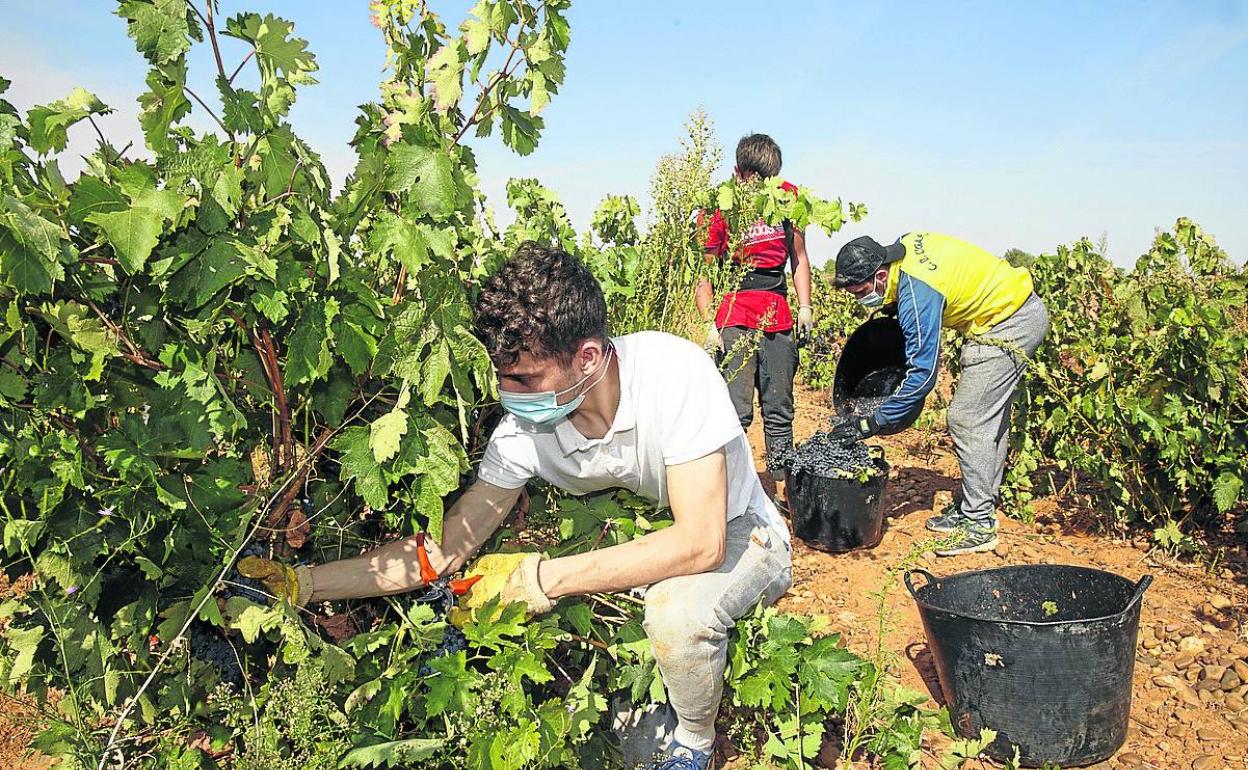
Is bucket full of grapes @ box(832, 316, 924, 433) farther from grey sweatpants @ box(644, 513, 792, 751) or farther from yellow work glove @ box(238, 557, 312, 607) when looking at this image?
yellow work glove @ box(238, 557, 312, 607)

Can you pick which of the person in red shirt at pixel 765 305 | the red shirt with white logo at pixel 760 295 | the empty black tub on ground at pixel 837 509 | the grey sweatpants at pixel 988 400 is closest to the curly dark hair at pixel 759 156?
the person in red shirt at pixel 765 305

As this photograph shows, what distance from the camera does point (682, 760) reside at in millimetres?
2398

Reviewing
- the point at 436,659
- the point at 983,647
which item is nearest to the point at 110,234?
the point at 436,659

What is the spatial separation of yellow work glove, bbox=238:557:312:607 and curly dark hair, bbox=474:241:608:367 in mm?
720

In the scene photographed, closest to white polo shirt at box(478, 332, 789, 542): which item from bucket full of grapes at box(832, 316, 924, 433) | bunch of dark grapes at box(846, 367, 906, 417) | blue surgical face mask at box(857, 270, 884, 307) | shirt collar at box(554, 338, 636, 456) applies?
shirt collar at box(554, 338, 636, 456)

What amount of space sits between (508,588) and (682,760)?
68 centimetres

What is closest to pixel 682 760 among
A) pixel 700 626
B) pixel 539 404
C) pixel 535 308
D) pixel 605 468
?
pixel 700 626

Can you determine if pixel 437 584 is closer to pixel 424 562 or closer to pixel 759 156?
pixel 424 562

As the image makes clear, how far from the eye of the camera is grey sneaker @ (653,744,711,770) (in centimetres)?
239

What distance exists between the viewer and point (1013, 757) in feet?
9.20

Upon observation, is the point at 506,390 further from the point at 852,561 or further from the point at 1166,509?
the point at 1166,509

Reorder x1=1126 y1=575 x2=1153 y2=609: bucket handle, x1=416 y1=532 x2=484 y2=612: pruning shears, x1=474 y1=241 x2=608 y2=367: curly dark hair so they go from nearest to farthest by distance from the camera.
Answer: x1=474 y1=241 x2=608 y2=367: curly dark hair, x1=416 y1=532 x2=484 y2=612: pruning shears, x1=1126 y1=575 x2=1153 y2=609: bucket handle

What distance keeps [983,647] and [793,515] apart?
2.02 m

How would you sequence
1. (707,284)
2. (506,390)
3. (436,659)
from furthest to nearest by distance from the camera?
(707,284), (506,390), (436,659)
